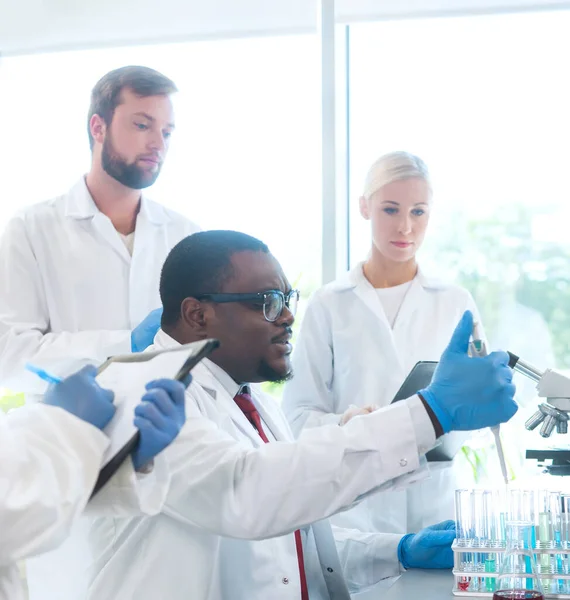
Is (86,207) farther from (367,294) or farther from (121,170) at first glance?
(367,294)

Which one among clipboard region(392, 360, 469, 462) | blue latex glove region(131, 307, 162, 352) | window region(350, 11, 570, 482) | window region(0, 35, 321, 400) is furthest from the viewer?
window region(0, 35, 321, 400)

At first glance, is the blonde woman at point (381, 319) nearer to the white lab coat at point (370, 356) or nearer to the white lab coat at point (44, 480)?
the white lab coat at point (370, 356)

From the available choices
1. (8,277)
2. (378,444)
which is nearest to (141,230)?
(8,277)

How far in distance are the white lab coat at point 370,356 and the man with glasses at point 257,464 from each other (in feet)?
2.09

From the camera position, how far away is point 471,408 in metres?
1.41

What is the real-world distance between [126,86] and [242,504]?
5.14 ft

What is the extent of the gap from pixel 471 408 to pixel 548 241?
2.02m

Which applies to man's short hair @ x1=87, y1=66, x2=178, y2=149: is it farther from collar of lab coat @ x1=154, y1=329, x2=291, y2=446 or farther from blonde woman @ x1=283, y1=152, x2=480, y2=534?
collar of lab coat @ x1=154, y1=329, x2=291, y2=446

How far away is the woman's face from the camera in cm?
266

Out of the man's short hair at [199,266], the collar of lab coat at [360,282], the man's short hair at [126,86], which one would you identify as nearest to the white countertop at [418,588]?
the man's short hair at [199,266]

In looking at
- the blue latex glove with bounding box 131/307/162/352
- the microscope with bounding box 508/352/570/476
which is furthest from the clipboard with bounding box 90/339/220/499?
the blue latex glove with bounding box 131/307/162/352

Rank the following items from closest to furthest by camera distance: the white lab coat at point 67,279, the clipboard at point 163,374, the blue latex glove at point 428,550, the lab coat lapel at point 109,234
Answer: the clipboard at point 163,374 → the blue latex glove at point 428,550 → the white lab coat at point 67,279 → the lab coat lapel at point 109,234

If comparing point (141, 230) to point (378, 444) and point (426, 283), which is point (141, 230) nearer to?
point (426, 283)

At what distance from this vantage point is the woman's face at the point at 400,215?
2.66m
